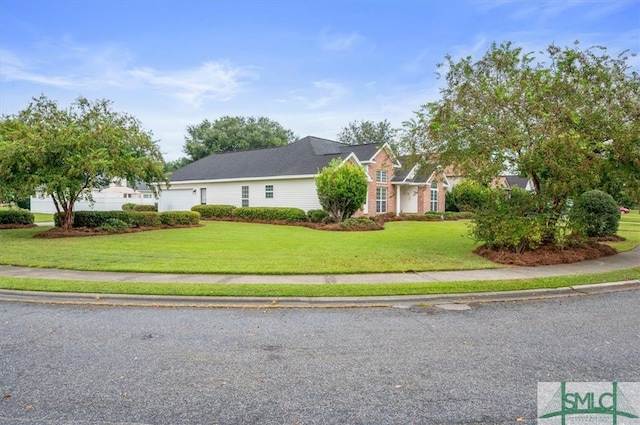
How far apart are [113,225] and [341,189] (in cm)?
1148

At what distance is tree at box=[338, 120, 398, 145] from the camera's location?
6000 cm

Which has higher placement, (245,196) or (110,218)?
(245,196)

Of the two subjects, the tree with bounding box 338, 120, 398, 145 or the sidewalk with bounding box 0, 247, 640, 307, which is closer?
the sidewalk with bounding box 0, 247, 640, 307

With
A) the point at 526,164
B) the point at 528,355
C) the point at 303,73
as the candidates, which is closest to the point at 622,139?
the point at 526,164

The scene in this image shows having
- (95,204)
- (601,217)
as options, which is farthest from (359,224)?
(95,204)

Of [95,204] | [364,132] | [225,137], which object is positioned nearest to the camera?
[95,204]

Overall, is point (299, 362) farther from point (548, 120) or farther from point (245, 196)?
point (245, 196)

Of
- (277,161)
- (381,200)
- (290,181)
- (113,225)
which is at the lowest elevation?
(113,225)

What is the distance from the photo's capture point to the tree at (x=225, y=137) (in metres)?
49.1

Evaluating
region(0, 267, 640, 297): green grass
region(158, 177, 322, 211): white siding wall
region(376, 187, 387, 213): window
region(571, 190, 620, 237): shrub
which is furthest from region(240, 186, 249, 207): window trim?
region(0, 267, 640, 297): green grass

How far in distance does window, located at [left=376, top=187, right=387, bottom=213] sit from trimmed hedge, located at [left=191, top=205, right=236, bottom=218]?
10266 mm

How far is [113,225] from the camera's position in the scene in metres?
18.7

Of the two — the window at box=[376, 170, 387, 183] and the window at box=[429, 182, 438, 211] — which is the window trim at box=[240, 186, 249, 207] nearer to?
the window at box=[376, 170, 387, 183]

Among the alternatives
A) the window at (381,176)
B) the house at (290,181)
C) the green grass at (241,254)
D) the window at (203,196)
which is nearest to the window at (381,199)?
the house at (290,181)
